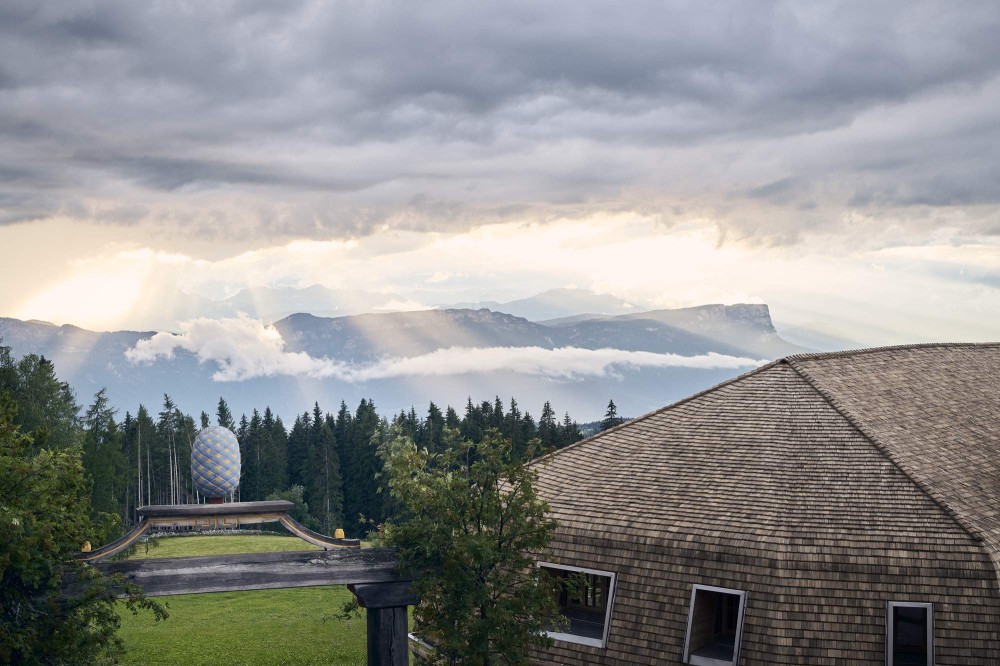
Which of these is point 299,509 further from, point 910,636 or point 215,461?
point 910,636

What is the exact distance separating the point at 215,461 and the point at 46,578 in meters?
35.5

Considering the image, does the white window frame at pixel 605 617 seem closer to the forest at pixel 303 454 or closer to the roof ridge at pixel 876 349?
the roof ridge at pixel 876 349

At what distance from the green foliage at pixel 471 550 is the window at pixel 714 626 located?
3.80 meters

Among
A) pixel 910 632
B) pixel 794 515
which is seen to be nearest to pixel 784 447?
pixel 794 515

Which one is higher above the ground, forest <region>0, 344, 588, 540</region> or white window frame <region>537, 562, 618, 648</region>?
white window frame <region>537, 562, 618, 648</region>

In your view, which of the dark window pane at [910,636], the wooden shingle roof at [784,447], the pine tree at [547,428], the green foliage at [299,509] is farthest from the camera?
the pine tree at [547,428]

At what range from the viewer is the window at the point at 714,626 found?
21484 millimetres

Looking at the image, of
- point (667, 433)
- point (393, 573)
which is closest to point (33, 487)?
point (393, 573)

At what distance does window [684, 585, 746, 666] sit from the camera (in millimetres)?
21484

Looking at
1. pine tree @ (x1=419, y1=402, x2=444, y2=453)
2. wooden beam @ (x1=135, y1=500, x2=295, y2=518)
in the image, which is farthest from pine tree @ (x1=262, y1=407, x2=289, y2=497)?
wooden beam @ (x1=135, y1=500, x2=295, y2=518)

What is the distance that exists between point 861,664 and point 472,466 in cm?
945

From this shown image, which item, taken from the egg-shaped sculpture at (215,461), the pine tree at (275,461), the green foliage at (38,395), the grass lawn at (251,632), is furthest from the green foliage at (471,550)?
the pine tree at (275,461)

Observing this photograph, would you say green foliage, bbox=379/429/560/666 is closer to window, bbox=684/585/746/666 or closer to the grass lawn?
window, bbox=684/585/746/666

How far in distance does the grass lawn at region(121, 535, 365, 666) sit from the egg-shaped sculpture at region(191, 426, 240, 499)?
6.15 meters
